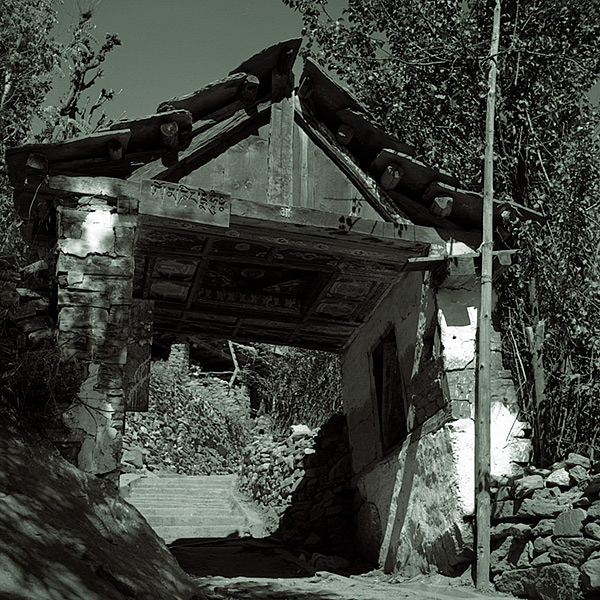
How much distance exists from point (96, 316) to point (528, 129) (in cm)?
558

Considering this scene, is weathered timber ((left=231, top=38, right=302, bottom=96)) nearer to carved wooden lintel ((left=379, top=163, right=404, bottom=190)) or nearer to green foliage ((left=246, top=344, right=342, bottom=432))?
carved wooden lintel ((left=379, top=163, right=404, bottom=190))

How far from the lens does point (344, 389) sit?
35.7 ft

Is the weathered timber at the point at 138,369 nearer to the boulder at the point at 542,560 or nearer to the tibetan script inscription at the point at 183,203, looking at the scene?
the tibetan script inscription at the point at 183,203

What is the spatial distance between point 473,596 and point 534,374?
2.38 metres

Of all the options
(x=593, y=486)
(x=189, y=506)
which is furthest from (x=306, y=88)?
(x=189, y=506)

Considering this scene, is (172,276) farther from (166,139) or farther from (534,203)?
(534,203)

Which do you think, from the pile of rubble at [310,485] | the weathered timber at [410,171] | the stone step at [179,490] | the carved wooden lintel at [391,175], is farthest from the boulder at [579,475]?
the stone step at [179,490]

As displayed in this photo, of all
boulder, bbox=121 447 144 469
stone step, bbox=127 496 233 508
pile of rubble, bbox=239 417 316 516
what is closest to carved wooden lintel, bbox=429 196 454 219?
pile of rubble, bbox=239 417 316 516

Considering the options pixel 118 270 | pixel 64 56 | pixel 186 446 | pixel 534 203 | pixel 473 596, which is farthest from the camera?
pixel 186 446

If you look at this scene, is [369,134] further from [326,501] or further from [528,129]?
[326,501]

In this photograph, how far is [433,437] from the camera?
7.48 metres

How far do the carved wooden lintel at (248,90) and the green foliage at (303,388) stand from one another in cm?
927

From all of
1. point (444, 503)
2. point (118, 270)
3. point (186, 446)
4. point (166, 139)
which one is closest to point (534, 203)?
point (444, 503)

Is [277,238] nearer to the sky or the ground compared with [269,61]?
nearer to the ground
